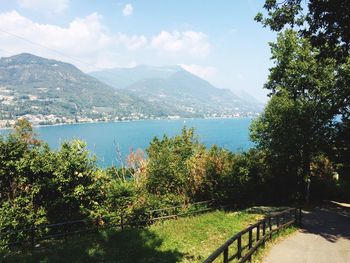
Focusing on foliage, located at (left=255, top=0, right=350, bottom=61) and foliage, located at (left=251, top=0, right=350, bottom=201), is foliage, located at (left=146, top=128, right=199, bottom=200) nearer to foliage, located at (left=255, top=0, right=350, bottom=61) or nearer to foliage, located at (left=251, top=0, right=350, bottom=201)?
foliage, located at (left=251, top=0, right=350, bottom=201)

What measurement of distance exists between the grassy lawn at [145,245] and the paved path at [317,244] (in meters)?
2.62

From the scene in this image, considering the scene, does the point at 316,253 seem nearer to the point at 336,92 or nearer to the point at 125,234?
the point at 125,234

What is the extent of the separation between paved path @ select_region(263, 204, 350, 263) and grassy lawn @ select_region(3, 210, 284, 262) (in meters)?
2.62

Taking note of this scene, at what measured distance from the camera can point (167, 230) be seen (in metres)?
15.6

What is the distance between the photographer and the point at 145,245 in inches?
503

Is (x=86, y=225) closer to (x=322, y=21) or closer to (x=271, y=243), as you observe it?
(x=271, y=243)

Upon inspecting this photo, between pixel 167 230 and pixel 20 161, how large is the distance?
9.74 metres

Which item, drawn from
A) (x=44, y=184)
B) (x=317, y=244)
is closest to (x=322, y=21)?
(x=317, y=244)

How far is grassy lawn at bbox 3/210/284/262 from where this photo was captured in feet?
36.9

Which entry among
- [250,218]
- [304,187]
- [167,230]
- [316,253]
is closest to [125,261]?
[167,230]

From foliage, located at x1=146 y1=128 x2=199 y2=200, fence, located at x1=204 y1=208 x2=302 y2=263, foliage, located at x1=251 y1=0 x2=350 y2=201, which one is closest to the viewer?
fence, located at x1=204 y1=208 x2=302 y2=263

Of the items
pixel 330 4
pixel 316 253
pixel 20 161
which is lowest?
pixel 316 253

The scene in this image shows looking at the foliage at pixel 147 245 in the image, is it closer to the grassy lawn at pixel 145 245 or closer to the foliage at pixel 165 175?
the grassy lawn at pixel 145 245

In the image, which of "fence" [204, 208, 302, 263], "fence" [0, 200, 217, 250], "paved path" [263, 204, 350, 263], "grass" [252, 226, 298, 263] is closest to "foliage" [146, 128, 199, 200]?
"fence" [0, 200, 217, 250]
